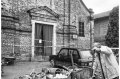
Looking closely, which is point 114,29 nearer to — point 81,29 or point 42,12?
point 81,29

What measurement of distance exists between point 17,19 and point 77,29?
19.9ft

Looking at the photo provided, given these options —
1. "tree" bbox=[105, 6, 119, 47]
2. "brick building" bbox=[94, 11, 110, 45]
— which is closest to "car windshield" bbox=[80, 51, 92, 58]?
"tree" bbox=[105, 6, 119, 47]

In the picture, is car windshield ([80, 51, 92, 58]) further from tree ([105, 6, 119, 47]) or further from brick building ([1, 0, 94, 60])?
tree ([105, 6, 119, 47])

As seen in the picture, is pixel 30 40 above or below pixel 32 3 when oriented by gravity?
below

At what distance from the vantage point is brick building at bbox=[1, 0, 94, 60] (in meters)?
11.7

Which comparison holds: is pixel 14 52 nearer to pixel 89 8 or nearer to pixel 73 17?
pixel 73 17

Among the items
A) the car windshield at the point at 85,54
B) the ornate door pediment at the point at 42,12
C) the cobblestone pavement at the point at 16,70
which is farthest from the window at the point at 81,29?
the car windshield at the point at 85,54

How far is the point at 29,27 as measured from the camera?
42.1 ft

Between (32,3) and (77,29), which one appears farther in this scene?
(77,29)

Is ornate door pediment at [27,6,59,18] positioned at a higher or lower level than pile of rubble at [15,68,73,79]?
higher

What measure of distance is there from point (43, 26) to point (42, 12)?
3.89 ft

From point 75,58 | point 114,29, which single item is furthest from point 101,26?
point 75,58

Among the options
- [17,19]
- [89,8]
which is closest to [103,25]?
[89,8]

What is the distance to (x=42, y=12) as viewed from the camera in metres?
13.6
